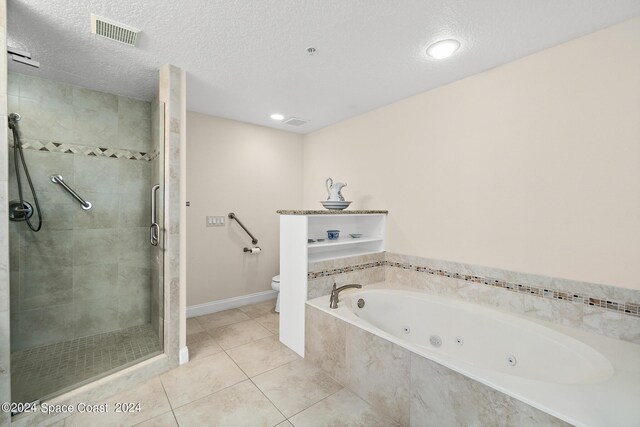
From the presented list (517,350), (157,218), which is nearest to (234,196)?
(157,218)

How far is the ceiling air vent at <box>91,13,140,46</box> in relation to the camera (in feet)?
5.19

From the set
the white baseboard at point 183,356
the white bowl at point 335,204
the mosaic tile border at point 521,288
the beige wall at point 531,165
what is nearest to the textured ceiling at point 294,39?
the beige wall at point 531,165

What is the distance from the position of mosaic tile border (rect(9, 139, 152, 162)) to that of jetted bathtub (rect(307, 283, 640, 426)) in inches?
89.0

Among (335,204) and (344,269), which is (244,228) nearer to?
(335,204)

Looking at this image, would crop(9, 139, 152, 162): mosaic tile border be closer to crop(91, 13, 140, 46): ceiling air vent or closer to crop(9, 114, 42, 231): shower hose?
crop(9, 114, 42, 231): shower hose

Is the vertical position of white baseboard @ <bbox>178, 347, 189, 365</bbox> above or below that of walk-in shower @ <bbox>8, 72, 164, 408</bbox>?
below

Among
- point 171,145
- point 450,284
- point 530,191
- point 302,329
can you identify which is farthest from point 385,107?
point 302,329

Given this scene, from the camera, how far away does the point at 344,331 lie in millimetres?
1940

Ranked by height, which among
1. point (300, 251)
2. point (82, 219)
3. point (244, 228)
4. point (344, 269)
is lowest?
point (344, 269)

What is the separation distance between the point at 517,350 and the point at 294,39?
8.16 ft

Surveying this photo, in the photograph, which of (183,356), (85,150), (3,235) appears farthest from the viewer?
(85,150)

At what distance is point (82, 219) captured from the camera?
2463 millimetres

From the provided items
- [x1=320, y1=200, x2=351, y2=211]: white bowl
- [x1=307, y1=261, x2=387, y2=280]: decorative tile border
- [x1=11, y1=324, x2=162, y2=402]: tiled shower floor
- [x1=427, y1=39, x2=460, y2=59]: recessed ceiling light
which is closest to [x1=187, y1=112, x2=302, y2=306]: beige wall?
[x1=11, y1=324, x2=162, y2=402]: tiled shower floor

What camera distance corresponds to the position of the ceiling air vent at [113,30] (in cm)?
158
